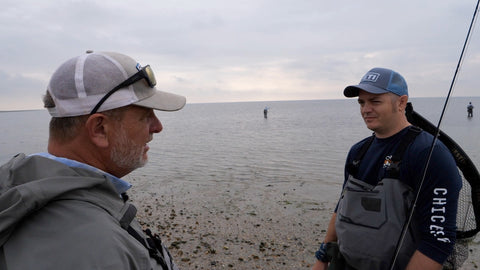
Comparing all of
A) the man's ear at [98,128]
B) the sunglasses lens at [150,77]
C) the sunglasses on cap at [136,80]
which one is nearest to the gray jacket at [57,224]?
the man's ear at [98,128]

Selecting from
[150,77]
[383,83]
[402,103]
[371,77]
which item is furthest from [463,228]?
[150,77]

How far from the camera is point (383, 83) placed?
10.4ft

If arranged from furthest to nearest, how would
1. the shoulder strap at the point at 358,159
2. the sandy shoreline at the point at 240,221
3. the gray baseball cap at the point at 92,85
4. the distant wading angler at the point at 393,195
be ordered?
the sandy shoreline at the point at 240,221 → the shoulder strap at the point at 358,159 → the distant wading angler at the point at 393,195 → the gray baseball cap at the point at 92,85

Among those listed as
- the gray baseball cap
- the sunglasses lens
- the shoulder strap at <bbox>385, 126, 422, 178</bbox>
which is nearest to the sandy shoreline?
the shoulder strap at <bbox>385, 126, 422, 178</bbox>

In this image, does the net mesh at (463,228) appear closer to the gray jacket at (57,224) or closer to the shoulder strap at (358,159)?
the shoulder strap at (358,159)

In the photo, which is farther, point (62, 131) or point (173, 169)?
point (173, 169)

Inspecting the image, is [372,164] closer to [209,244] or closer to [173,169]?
[209,244]

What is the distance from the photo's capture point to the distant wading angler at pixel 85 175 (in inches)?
48.4

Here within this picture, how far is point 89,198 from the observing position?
143cm

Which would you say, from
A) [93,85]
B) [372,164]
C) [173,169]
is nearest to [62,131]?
[93,85]

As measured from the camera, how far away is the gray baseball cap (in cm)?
173

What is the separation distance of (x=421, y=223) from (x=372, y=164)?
0.71 m

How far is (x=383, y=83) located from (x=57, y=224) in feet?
10.1

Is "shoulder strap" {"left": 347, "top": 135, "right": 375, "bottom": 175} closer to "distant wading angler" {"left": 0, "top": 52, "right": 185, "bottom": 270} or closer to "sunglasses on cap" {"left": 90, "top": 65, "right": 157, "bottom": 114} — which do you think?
"distant wading angler" {"left": 0, "top": 52, "right": 185, "bottom": 270}
